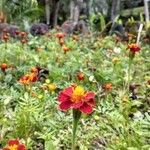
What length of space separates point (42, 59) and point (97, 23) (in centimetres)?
937

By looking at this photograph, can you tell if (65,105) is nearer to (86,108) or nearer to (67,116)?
(86,108)

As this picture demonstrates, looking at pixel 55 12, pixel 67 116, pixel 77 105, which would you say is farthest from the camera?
pixel 55 12

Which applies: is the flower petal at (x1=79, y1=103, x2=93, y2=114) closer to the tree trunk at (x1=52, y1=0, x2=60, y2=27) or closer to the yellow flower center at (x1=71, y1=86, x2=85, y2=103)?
the yellow flower center at (x1=71, y1=86, x2=85, y2=103)

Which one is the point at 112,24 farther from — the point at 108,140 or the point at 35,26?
the point at 108,140

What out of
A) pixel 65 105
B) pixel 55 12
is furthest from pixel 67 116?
pixel 55 12

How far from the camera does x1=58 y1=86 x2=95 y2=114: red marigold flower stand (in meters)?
2.04

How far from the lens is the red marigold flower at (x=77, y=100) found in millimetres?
2039

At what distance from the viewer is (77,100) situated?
2.08 metres

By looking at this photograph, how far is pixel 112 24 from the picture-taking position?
1346 centimetres

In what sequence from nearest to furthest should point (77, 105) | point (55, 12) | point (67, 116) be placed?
point (77, 105) → point (67, 116) → point (55, 12)

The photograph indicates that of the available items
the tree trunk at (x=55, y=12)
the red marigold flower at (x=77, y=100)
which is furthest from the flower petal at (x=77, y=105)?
the tree trunk at (x=55, y=12)

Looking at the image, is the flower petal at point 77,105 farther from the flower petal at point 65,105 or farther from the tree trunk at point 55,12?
the tree trunk at point 55,12

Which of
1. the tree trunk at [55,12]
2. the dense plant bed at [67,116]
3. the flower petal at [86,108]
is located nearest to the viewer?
the flower petal at [86,108]

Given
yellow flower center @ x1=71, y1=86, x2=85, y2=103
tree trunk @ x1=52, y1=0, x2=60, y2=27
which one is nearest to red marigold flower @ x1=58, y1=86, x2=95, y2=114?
yellow flower center @ x1=71, y1=86, x2=85, y2=103
